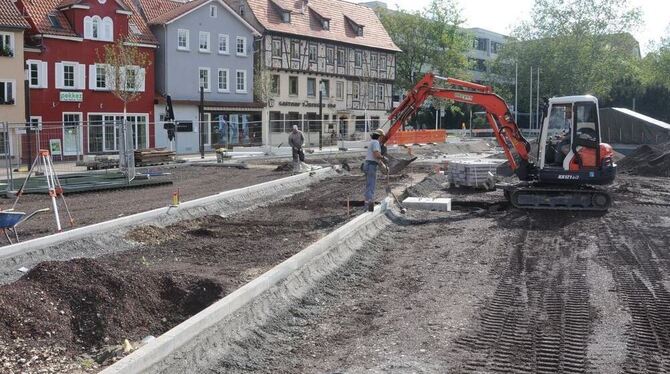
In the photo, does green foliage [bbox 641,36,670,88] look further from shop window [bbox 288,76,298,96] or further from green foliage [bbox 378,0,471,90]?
shop window [bbox 288,76,298,96]

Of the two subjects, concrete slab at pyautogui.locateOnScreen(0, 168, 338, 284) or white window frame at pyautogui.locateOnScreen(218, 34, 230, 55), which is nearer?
concrete slab at pyautogui.locateOnScreen(0, 168, 338, 284)

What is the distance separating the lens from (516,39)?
79.1m

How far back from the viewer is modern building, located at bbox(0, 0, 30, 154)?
3350 centimetres

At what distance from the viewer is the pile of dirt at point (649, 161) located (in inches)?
1097

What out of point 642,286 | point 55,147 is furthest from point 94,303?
point 55,147

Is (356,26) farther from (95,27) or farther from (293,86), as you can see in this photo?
(95,27)

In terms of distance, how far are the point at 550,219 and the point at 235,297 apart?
10.5 m

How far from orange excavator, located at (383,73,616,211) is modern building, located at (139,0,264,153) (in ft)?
74.3

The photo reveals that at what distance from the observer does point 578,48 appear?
7256 cm

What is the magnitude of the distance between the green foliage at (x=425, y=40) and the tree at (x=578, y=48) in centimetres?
987

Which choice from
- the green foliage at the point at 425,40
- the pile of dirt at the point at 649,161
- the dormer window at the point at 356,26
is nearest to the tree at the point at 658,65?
the green foliage at the point at 425,40

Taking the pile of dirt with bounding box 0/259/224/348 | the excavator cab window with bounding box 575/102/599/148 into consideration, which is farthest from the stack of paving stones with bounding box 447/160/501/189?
the pile of dirt with bounding box 0/259/224/348

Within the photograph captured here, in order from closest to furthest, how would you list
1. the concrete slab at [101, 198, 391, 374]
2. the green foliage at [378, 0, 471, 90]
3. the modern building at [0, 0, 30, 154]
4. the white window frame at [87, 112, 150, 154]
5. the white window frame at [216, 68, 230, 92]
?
the concrete slab at [101, 198, 391, 374], the white window frame at [87, 112, 150, 154], the modern building at [0, 0, 30, 154], the white window frame at [216, 68, 230, 92], the green foliage at [378, 0, 471, 90]

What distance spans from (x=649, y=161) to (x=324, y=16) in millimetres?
32934
